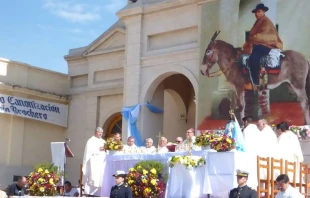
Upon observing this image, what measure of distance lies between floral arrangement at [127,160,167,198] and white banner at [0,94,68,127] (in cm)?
1139

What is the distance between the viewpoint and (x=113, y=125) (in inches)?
1043

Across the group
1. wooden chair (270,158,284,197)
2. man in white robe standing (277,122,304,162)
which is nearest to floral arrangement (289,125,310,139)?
man in white robe standing (277,122,304,162)

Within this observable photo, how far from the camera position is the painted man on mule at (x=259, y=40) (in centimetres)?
1923

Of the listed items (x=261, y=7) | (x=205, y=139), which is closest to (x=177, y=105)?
(x=261, y=7)

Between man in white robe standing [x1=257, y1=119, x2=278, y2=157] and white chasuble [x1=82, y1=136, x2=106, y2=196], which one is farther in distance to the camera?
white chasuble [x1=82, y1=136, x2=106, y2=196]

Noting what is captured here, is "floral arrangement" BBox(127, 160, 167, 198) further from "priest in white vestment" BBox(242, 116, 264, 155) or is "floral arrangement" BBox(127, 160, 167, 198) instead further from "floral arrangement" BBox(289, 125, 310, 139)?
"floral arrangement" BBox(289, 125, 310, 139)

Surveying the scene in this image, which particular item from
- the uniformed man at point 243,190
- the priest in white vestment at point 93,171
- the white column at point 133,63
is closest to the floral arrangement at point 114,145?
the priest in white vestment at point 93,171

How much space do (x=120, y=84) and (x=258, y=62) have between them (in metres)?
7.80

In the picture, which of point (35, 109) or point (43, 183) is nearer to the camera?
point (43, 183)

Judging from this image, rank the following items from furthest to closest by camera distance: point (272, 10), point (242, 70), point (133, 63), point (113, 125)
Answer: point (113, 125) → point (133, 63) → point (242, 70) → point (272, 10)

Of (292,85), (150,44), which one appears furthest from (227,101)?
(150,44)

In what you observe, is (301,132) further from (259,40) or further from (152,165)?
(152,165)

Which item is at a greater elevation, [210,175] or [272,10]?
[272,10]

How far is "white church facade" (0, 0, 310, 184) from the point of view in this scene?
72.3 feet
